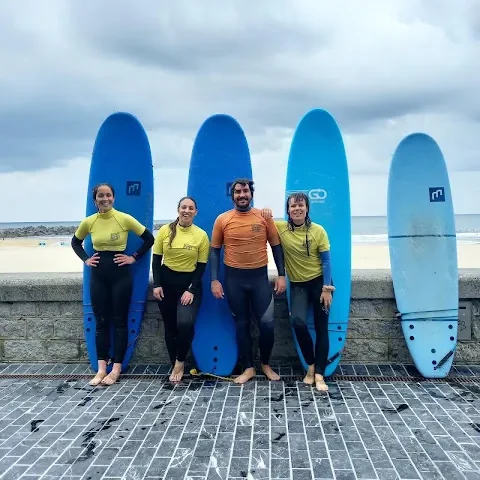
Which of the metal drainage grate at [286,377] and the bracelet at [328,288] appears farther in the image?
the metal drainage grate at [286,377]

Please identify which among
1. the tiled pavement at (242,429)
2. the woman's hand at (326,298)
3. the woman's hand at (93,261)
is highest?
the woman's hand at (93,261)

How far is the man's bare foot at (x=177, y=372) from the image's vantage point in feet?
12.5

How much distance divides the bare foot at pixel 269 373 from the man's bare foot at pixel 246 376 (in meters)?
0.10

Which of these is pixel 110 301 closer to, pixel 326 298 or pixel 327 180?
pixel 326 298

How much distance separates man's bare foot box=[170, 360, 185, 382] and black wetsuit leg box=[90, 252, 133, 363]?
1.54ft

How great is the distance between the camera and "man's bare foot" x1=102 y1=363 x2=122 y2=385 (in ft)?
12.4

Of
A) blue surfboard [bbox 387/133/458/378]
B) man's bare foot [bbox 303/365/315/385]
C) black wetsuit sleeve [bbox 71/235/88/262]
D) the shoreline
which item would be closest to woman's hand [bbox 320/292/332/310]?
man's bare foot [bbox 303/365/315/385]

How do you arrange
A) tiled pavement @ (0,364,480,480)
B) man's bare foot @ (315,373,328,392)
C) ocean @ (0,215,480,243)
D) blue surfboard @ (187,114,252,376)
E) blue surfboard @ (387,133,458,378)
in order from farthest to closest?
ocean @ (0,215,480,243), blue surfboard @ (187,114,252,376), blue surfboard @ (387,133,458,378), man's bare foot @ (315,373,328,392), tiled pavement @ (0,364,480,480)

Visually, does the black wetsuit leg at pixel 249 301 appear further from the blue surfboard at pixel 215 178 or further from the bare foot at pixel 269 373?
the blue surfboard at pixel 215 178

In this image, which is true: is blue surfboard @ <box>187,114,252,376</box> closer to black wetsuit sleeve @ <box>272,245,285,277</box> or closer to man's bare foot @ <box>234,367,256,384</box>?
man's bare foot @ <box>234,367,256,384</box>

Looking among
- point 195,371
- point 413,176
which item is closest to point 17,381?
point 195,371

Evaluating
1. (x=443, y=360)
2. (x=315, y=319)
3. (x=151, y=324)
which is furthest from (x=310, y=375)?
(x=151, y=324)

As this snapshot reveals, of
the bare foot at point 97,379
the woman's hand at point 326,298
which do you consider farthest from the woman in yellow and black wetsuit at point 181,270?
the woman's hand at point 326,298

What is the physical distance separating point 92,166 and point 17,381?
6.70 feet
